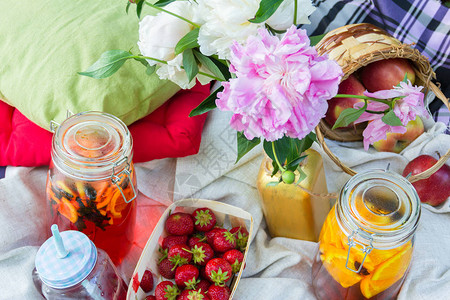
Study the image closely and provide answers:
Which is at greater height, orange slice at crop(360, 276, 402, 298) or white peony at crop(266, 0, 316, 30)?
white peony at crop(266, 0, 316, 30)

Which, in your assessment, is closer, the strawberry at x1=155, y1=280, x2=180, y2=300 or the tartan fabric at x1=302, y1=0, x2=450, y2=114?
the strawberry at x1=155, y1=280, x2=180, y2=300

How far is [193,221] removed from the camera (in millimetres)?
667

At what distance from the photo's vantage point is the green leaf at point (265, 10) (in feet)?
1.21

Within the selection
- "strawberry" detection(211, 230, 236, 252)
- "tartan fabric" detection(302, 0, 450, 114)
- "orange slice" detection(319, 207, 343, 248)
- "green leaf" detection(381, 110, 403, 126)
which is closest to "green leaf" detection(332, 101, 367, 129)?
"green leaf" detection(381, 110, 403, 126)

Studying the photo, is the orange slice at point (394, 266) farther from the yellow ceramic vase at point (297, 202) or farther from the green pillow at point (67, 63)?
the green pillow at point (67, 63)

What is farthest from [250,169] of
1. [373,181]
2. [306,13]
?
[306,13]

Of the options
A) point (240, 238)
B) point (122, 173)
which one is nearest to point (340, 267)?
point (240, 238)

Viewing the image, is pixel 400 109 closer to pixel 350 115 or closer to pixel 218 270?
pixel 350 115

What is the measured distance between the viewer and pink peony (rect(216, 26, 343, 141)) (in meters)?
0.35

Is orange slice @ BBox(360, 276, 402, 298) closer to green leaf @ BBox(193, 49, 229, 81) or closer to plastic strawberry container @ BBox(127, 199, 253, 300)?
plastic strawberry container @ BBox(127, 199, 253, 300)

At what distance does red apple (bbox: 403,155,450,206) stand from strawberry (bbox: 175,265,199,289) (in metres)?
0.33

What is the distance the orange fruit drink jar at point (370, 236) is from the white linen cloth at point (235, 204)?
0.07 metres

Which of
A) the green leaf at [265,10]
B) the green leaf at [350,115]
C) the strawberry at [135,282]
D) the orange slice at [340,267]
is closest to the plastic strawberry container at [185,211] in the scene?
the strawberry at [135,282]

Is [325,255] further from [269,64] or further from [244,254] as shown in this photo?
[269,64]
